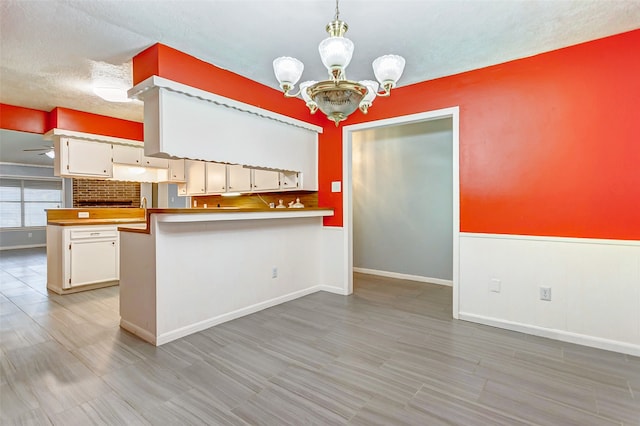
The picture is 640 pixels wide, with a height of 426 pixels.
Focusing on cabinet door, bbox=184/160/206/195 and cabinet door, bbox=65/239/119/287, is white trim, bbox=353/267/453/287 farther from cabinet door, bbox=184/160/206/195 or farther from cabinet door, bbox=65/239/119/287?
cabinet door, bbox=65/239/119/287

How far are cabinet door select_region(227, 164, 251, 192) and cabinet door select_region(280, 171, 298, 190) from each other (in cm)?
79

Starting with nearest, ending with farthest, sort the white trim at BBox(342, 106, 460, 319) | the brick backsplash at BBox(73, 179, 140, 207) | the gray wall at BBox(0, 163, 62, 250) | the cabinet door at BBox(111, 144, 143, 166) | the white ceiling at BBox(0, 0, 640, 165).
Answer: the white ceiling at BBox(0, 0, 640, 165)
the white trim at BBox(342, 106, 460, 319)
the cabinet door at BBox(111, 144, 143, 166)
the brick backsplash at BBox(73, 179, 140, 207)
the gray wall at BBox(0, 163, 62, 250)

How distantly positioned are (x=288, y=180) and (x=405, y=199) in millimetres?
1839

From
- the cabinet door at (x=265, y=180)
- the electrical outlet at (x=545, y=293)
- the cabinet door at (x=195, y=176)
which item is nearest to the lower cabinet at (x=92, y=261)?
the cabinet door at (x=195, y=176)

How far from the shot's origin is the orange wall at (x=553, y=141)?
2455mm

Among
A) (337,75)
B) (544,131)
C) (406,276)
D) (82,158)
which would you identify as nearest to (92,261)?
(82,158)

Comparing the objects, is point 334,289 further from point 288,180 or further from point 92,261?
point 92,261

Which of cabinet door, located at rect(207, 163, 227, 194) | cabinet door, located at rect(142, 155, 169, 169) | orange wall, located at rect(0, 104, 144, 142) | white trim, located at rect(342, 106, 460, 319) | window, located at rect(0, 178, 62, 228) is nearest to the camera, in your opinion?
white trim, located at rect(342, 106, 460, 319)

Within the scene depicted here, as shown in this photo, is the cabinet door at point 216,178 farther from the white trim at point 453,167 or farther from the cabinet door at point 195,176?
the white trim at point 453,167

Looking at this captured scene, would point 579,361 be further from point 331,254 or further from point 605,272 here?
point 331,254

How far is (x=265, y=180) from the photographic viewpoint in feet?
15.4

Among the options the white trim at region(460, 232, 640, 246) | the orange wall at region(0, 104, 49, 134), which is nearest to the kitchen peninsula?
the white trim at region(460, 232, 640, 246)

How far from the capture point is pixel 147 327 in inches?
104

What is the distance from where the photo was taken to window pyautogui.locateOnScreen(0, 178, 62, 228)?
839 centimetres
